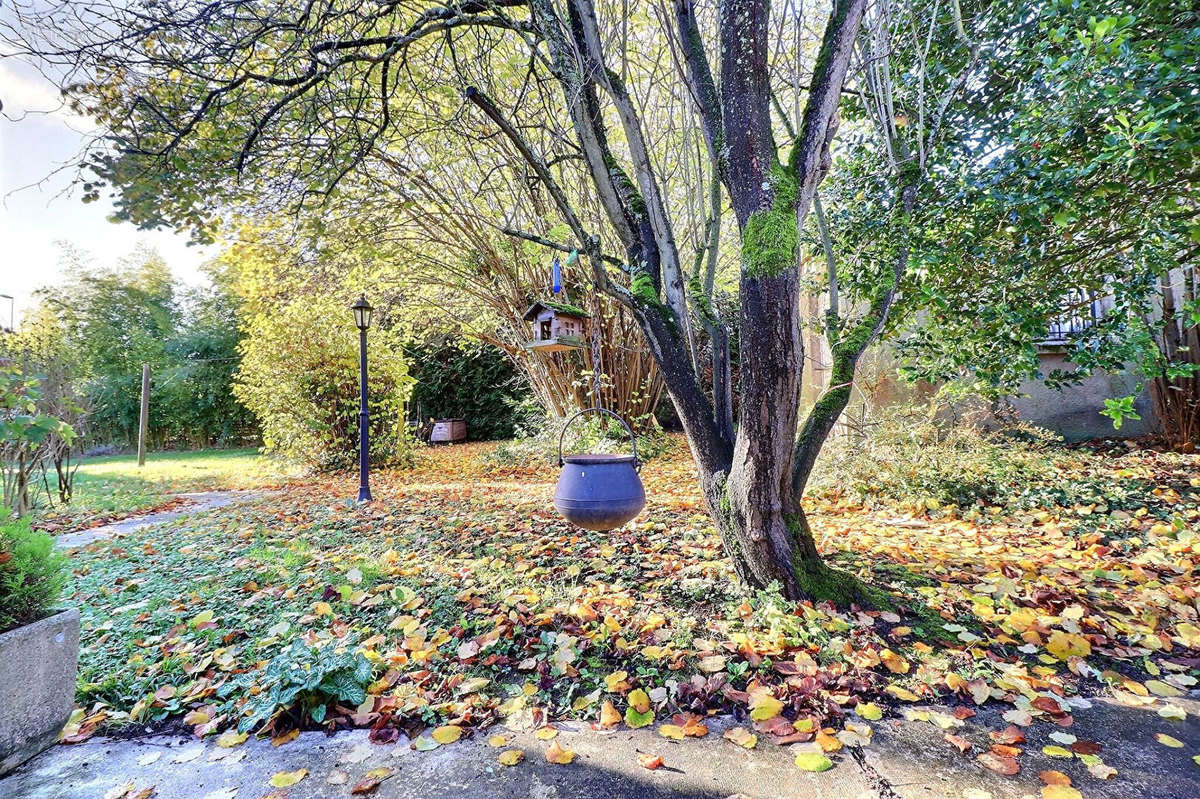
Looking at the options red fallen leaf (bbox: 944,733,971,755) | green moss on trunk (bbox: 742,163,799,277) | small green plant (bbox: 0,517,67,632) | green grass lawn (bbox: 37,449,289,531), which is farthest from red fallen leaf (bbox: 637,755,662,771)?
green grass lawn (bbox: 37,449,289,531)

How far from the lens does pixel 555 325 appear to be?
517 centimetres

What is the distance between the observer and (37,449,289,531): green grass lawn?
6.11m

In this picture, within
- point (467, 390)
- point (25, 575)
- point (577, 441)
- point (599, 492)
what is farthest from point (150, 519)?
point (467, 390)

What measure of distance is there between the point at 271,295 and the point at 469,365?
5395 mm

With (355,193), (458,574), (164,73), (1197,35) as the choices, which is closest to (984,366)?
(1197,35)

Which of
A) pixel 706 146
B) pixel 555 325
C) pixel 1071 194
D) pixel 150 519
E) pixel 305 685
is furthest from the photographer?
pixel 150 519

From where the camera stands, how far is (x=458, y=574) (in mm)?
3582

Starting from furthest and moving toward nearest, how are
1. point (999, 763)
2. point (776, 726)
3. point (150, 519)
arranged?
1. point (150, 519)
2. point (776, 726)
3. point (999, 763)

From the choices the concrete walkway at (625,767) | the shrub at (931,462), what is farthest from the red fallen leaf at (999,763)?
the shrub at (931,462)

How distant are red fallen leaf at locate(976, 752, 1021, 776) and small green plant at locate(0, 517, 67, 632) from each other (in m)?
3.50

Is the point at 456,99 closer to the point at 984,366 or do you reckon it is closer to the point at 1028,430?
the point at 984,366

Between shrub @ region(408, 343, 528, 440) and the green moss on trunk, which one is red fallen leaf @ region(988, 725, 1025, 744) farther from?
shrub @ region(408, 343, 528, 440)

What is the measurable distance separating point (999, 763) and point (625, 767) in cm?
123

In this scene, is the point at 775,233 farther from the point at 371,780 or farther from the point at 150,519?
the point at 150,519
